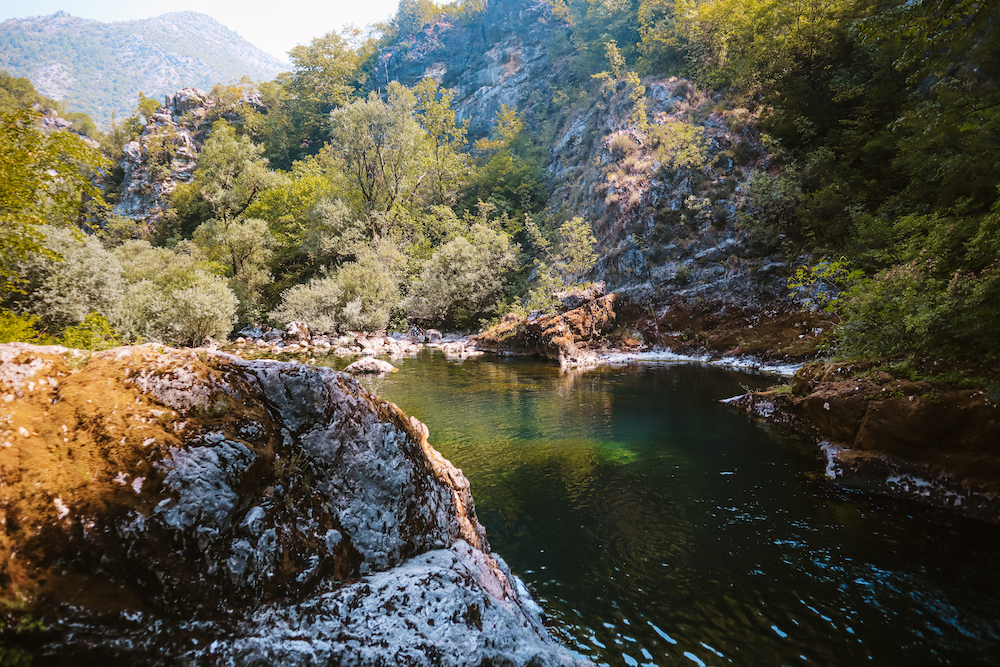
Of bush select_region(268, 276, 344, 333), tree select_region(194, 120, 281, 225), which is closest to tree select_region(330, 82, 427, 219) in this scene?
tree select_region(194, 120, 281, 225)

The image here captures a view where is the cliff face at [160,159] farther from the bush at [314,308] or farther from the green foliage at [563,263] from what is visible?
the green foliage at [563,263]

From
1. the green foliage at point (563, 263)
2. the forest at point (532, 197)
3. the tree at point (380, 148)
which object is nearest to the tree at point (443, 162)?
the forest at point (532, 197)

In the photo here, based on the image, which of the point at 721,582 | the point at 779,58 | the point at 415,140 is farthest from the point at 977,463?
the point at 415,140

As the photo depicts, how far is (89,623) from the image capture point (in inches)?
100.0

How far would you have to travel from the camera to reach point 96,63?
161m

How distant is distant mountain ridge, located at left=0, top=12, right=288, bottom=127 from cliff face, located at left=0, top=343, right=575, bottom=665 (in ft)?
551

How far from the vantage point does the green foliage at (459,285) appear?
128ft

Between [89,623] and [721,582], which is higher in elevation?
[89,623]

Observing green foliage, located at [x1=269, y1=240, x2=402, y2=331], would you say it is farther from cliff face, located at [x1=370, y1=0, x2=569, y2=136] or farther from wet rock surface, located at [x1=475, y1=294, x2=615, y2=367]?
Answer: cliff face, located at [x1=370, y1=0, x2=569, y2=136]

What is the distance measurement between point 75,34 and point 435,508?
276 metres

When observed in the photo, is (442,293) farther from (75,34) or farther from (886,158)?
(75,34)

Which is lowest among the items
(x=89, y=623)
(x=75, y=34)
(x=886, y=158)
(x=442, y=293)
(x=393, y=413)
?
(x=89, y=623)

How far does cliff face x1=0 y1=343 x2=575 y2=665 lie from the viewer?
2.66 m

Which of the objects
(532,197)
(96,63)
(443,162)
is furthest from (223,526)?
(96,63)
